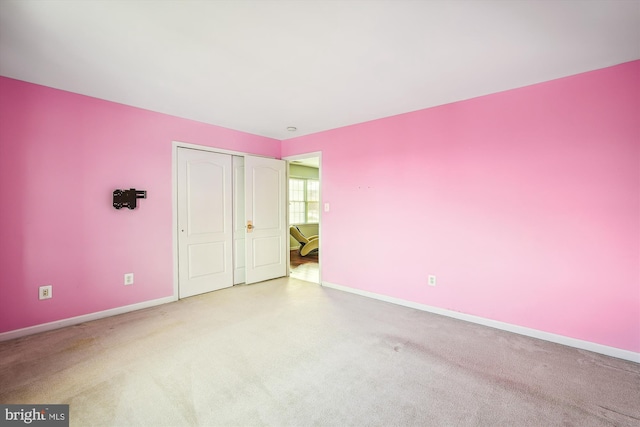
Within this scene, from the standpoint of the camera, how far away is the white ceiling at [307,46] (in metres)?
1.68

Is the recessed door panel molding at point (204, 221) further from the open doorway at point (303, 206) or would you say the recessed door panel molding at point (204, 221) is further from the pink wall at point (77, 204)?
the open doorway at point (303, 206)

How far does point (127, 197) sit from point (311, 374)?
2.82 m

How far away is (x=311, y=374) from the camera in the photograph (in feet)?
6.76

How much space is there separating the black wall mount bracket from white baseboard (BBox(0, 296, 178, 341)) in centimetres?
120

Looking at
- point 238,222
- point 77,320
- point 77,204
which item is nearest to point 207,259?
point 238,222

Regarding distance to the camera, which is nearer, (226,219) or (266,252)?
(226,219)

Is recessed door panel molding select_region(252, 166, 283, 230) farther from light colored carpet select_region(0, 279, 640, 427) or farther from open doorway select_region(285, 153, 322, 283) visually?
open doorway select_region(285, 153, 322, 283)

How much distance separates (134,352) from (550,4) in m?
3.92

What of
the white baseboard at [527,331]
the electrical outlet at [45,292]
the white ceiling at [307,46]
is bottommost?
the white baseboard at [527,331]

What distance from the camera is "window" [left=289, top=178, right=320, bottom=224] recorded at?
8188 mm

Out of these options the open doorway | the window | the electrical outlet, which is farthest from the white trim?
the window

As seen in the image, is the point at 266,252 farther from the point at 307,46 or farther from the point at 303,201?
the point at 303,201

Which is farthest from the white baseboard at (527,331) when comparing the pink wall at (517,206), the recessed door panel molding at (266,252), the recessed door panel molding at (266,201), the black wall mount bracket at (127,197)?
the black wall mount bracket at (127,197)
